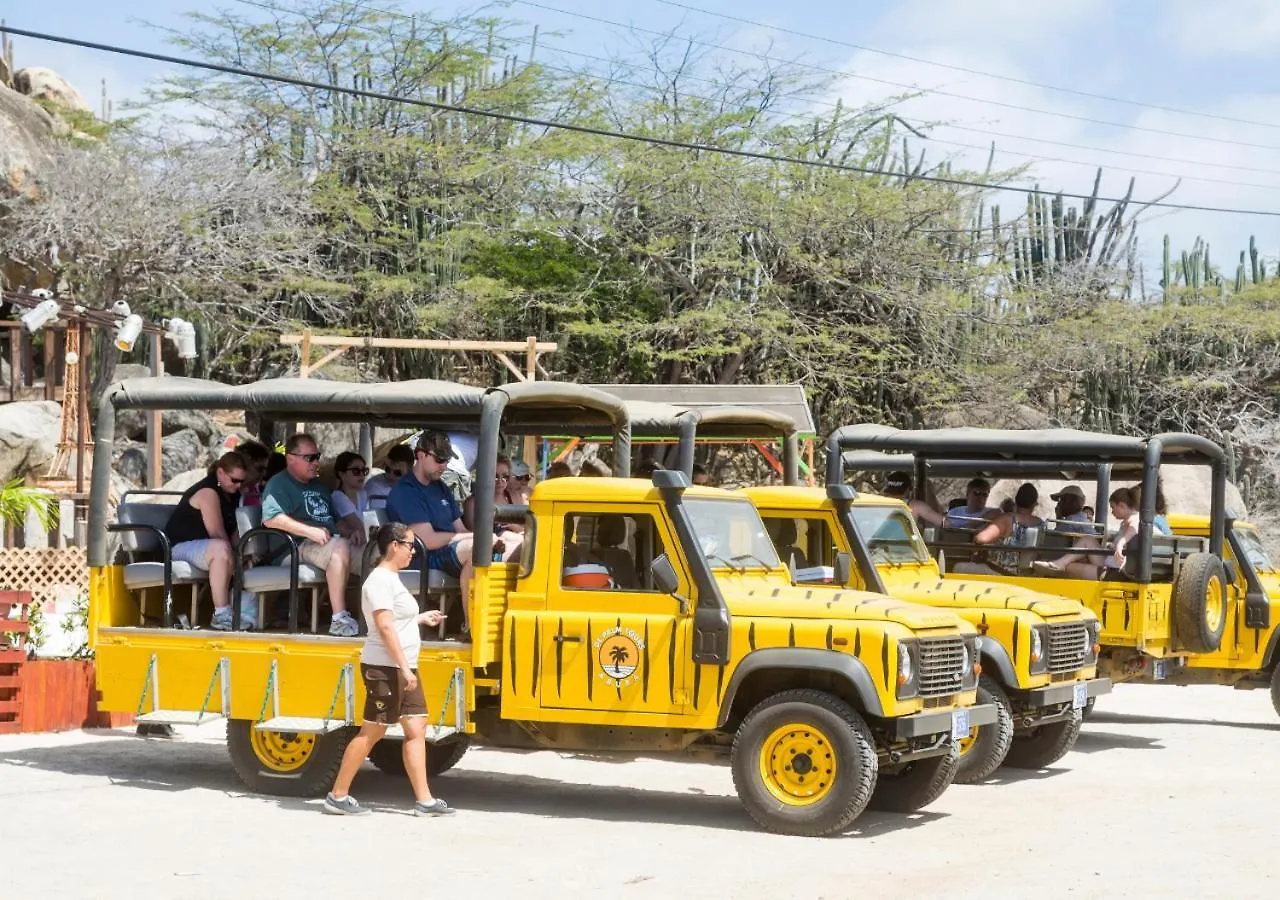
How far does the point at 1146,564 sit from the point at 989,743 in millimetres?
2778

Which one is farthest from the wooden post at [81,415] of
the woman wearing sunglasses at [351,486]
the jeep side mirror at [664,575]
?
the jeep side mirror at [664,575]

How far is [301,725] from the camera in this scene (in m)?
10.8

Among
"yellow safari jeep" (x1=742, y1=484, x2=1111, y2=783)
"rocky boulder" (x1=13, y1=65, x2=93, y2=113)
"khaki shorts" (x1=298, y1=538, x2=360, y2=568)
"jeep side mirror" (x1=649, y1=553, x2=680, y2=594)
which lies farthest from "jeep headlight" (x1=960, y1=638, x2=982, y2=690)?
"rocky boulder" (x1=13, y1=65, x2=93, y2=113)

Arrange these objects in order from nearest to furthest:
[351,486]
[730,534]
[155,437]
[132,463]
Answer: [730,534], [351,486], [155,437], [132,463]

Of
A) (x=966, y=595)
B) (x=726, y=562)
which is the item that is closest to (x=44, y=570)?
(x=966, y=595)

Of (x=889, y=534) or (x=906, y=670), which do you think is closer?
(x=906, y=670)

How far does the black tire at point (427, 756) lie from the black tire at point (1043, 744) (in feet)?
13.7

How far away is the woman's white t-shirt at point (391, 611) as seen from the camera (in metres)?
10.1

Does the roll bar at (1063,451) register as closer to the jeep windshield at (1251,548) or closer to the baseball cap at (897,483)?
the baseball cap at (897,483)

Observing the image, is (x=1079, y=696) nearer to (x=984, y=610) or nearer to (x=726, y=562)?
(x=984, y=610)

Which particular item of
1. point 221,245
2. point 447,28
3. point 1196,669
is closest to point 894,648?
point 1196,669

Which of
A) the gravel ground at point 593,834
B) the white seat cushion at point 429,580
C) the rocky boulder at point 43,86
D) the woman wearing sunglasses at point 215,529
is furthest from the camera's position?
the rocky boulder at point 43,86

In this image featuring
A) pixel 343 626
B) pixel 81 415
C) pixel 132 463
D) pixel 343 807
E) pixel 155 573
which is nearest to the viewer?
pixel 343 807

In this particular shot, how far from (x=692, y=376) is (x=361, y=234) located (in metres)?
7.16
